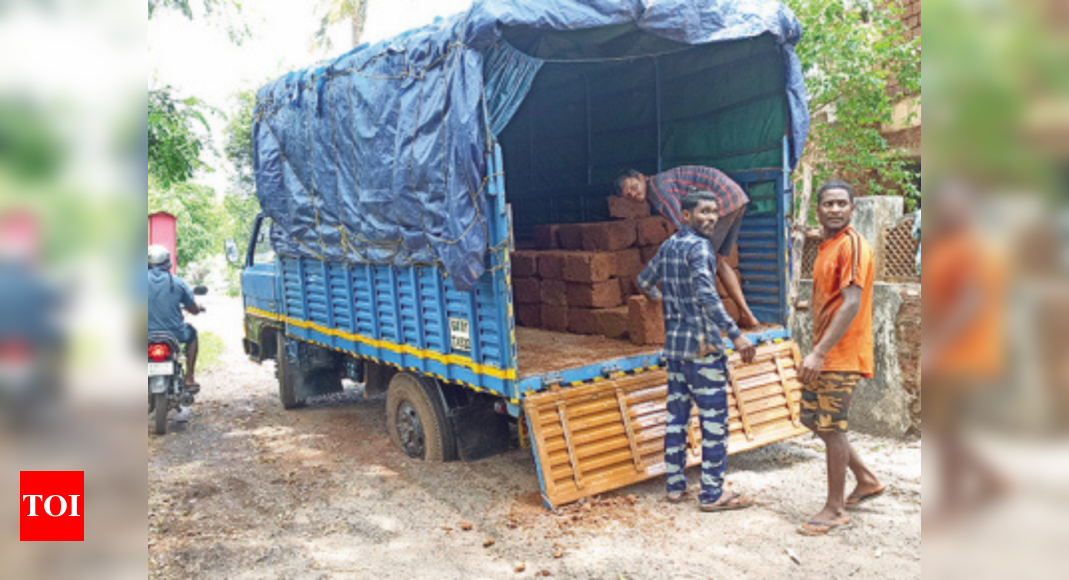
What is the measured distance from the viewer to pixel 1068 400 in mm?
701

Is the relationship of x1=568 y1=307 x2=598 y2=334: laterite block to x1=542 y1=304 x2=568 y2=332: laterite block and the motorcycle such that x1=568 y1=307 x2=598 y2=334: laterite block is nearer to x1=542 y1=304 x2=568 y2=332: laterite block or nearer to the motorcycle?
x1=542 y1=304 x2=568 y2=332: laterite block

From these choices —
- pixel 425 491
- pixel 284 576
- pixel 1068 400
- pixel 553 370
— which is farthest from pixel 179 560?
pixel 1068 400

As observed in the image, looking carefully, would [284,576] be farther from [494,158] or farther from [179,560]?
[494,158]

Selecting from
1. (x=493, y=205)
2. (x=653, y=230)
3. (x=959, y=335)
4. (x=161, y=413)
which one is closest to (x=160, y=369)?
(x=161, y=413)

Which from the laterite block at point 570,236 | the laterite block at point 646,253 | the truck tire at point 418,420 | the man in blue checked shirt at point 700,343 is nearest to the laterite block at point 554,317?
the laterite block at point 570,236

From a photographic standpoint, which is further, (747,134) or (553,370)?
(747,134)

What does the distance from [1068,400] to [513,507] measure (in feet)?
14.5

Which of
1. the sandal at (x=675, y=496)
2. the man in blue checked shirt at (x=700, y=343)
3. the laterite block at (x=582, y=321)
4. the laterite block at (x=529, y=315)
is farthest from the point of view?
the laterite block at (x=529, y=315)

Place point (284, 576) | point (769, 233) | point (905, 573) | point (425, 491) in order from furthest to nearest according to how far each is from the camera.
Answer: point (769, 233) < point (425, 491) < point (284, 576) < point (905, 573)

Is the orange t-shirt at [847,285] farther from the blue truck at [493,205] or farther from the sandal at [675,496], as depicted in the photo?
the blue truck at [493,205]

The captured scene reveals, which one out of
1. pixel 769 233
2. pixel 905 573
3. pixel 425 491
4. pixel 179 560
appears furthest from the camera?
pixel 769 233

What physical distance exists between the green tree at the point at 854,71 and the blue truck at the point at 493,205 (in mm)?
2016

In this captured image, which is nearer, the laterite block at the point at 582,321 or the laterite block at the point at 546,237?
the laterite block at the point at 582,321

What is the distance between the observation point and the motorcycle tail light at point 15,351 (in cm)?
95
